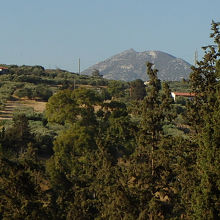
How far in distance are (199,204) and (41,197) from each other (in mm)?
5518

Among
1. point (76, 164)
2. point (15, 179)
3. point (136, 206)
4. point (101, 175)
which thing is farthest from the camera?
point (76, 164)

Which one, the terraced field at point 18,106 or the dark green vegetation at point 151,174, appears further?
the terraced field at point 18,106

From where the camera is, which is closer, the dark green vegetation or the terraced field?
the dark green vegetation

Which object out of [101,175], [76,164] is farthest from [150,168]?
[76,164]

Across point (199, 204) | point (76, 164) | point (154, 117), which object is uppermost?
point (154, 117)

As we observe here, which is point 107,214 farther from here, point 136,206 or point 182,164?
point 182,164

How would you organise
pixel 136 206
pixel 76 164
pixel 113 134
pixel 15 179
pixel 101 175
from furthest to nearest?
1. pixel 113 134
2. pixel 76 164
3. pixel 101 175
4. pixel 136 206
5. pixel 15 179

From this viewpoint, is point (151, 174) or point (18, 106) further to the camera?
point (18, 106)

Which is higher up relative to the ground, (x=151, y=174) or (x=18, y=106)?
(x=151, y=174)

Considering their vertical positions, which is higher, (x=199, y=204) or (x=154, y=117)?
(x=154, y=117)

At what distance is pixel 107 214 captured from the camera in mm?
19984

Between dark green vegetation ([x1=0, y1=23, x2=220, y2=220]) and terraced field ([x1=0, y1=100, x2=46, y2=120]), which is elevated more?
dark green vegetation ([x1=0, y1=23, x2=220, y2=220])

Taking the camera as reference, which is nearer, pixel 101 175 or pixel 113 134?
pixel 101 175

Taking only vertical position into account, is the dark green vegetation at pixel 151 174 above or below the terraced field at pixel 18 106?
above
